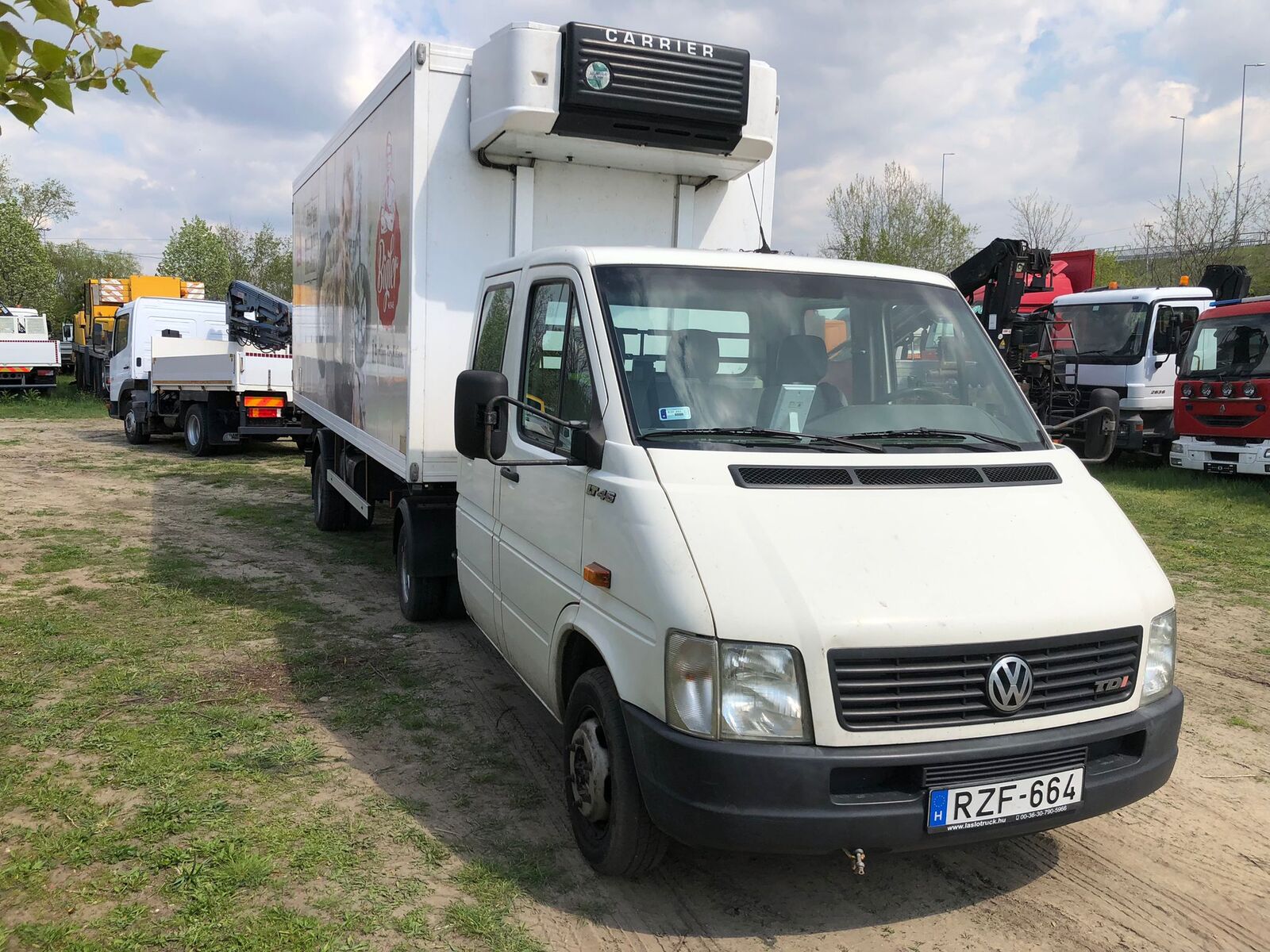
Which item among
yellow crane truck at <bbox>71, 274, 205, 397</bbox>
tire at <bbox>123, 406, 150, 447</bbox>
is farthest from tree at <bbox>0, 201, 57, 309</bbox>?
tire at <bbox>123, 406, 150, 447</bbox>

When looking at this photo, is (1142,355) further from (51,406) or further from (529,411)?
(51,406)

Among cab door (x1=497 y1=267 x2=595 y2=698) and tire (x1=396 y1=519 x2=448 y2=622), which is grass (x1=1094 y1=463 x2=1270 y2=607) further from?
cab door (x1=497 y1=267 x2=595 y2=698)

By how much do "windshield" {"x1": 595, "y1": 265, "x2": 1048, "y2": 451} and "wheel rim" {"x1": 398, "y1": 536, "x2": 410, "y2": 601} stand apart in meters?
3.35

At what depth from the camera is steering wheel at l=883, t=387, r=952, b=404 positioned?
4074mm

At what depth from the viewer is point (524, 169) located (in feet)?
20.4

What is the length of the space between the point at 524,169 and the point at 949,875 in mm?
4501

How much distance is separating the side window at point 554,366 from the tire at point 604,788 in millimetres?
1047

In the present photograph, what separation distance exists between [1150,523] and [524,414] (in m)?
9.10

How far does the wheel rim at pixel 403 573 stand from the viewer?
684 centimetres

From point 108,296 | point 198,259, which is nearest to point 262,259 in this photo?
point 198,259

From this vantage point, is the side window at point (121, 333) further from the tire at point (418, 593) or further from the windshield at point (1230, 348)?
the windshield at point (1230, 348)

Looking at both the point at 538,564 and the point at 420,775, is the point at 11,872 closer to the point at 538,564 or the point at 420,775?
the point at 420,775

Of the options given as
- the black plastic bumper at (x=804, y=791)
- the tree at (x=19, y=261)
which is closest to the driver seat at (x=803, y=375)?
the black plastic bumper at (x=804, y=791)

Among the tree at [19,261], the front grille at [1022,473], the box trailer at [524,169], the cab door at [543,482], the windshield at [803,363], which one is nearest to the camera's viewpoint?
the front grille at [1022,473]
